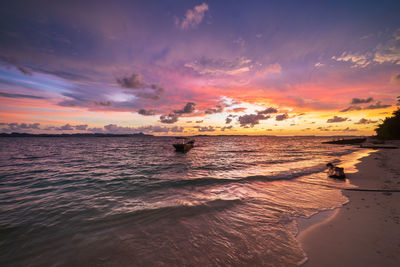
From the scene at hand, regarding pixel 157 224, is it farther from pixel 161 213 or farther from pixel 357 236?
pixel 357 236

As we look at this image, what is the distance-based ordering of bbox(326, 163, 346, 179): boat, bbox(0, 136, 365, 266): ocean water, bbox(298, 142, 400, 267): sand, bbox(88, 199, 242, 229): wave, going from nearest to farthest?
1. bbox(298, 142, 400, 267): sand
2. bbox(0, 136, 365, 266): ocean water
3. bbox(88, 199, 242, 229): wave
4. bbox(326, 163, 346, 179): boat

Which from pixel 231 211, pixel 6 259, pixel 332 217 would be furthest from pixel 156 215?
pixel 332 217

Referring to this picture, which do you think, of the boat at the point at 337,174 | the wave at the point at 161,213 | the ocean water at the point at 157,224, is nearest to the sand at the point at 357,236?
the ocean water at the point at 157,224

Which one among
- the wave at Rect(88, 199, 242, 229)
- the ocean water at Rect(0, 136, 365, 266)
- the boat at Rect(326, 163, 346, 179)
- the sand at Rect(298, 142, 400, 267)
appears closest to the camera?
the sand at Rect(298, 142, 400, 267)

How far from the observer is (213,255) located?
4.97 m

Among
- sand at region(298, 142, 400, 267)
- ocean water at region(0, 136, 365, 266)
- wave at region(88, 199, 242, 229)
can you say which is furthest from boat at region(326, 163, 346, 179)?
wave at region(88, 199, 242, 229)

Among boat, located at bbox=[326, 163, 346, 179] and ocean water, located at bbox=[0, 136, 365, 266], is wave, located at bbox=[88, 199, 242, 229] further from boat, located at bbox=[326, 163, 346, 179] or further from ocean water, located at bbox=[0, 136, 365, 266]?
boat, located at bbox=[326, 163, 346, 179]

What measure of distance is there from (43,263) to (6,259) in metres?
1.58

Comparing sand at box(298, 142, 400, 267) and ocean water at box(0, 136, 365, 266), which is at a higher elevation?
sand at box(298, 142, 400, 267)

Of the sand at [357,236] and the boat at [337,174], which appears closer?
the sand at [357,236]

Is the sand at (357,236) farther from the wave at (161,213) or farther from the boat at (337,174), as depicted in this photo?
the boat at (337,174)

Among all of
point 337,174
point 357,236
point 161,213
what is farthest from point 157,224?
point 337,174

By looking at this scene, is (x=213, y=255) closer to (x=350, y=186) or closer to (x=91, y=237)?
(x=91, y=237)

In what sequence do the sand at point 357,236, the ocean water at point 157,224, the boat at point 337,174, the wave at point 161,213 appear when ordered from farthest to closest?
the boat at point 337,174
the wave at point 161,213
the ocean water at point 157,224
the sand at point 357,236
